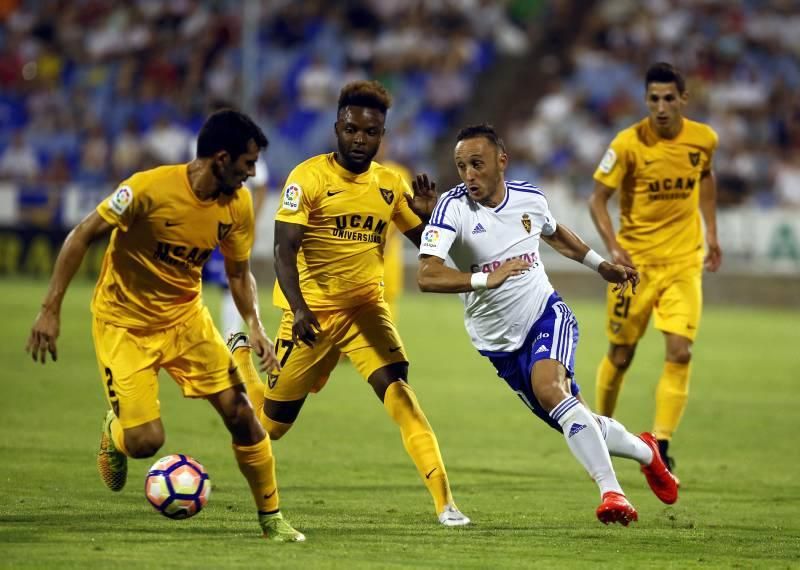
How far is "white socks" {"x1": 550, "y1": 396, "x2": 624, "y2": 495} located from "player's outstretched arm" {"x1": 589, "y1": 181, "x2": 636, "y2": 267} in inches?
96.7

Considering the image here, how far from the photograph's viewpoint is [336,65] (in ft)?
92.7

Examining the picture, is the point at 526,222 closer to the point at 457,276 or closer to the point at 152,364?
the point at 457,276

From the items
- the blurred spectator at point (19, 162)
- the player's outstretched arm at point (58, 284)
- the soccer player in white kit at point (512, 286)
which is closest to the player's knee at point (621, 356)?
the soccer player in white kit at point (512, 286)

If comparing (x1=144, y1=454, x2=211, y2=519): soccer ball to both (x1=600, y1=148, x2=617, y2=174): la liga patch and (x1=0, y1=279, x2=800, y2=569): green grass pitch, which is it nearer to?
(x1=0, y1=279, x2=800, y2=569): green grass pitch

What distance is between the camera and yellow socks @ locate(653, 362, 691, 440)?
32.6 ft

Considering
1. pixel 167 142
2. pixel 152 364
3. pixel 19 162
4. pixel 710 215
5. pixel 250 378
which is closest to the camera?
pixel 152 364

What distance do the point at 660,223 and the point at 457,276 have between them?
3327 millimetres

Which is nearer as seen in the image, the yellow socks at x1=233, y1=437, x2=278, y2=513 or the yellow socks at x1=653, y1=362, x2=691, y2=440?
the yellow socks at x1=233, y1=437, x2=278, y2=513

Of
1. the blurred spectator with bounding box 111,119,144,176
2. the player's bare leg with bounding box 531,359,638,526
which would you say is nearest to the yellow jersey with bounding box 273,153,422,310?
the player's bare leg with bounding box 531,359,638,526

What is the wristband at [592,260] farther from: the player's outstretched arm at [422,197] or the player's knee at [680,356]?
the player's knee at [680,356]

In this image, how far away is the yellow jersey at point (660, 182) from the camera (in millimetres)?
10242

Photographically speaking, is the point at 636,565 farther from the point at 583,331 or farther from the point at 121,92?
the point at 121,92

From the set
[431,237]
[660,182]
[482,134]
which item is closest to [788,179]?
[660,182]

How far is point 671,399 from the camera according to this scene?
391 inches
